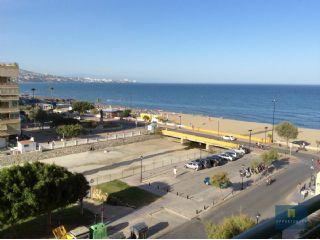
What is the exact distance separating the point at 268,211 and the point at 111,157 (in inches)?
1106

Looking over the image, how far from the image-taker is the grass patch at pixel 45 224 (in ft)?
84.9

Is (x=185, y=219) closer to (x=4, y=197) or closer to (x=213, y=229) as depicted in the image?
(x=213, y=229)

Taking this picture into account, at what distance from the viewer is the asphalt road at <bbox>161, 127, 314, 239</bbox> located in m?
26.6

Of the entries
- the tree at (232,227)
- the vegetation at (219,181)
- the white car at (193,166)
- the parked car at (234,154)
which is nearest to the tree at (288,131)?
the parked car at (234,154)

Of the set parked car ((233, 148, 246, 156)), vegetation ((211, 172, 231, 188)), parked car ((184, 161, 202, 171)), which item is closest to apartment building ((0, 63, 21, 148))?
parked car ((184, 161, 202, 171))

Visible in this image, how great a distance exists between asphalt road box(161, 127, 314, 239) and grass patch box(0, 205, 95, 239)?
7.38 metres

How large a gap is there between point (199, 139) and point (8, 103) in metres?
32.2

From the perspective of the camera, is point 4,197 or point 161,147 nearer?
point 4,197

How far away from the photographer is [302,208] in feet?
11.0

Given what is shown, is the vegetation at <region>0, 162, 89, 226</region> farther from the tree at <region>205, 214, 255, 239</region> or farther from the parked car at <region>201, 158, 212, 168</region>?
the parked car at <region>201, 158, 212, 168</region>

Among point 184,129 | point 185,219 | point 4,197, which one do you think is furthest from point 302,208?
point 184,129

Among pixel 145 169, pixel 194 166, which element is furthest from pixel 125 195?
pixel 194 166

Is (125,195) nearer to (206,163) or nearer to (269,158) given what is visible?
(206,163)

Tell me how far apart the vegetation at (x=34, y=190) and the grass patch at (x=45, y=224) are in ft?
3.55
